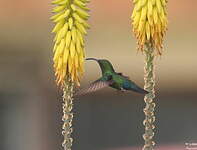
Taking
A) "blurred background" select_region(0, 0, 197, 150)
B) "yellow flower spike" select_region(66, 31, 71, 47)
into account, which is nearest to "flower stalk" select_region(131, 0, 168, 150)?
"yellow flower spike" select_region(66, 31, 71, 47)

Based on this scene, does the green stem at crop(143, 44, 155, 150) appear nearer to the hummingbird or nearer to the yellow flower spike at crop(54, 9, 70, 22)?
the hummingbird

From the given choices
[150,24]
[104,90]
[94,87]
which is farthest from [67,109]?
[104,90]

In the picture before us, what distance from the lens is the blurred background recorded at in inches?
92.2

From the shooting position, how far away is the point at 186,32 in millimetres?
2359

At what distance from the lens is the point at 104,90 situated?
2379mm

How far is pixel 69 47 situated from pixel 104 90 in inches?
47.0

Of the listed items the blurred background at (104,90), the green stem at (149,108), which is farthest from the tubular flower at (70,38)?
the blurred background at (104,90)

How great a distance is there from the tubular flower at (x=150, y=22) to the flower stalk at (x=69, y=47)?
0.10m

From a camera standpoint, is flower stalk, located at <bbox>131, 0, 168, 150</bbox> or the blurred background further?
the blurred background

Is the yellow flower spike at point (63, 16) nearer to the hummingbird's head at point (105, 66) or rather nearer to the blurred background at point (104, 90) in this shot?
the hummingbird's head at point (105, 66)

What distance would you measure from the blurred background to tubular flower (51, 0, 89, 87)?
43.3 inches

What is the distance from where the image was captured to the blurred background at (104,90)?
7.68ft

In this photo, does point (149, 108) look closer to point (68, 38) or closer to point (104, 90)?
point (68, 38)

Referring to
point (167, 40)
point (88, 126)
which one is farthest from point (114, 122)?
point (167, 40)
